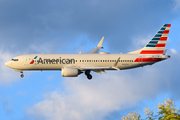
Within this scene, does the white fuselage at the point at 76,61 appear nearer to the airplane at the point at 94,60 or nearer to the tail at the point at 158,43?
the airplane at the point at 94,60

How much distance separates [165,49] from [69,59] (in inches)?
750

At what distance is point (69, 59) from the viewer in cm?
4672

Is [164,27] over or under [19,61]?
over

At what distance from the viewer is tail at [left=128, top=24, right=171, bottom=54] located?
159 ft

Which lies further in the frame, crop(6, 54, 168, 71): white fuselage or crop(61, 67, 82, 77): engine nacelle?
crop(6, 54, 168, 71): white fuselage

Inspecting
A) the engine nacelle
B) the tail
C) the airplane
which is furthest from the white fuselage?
the engine nacelle

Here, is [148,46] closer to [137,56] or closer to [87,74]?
[137,56]

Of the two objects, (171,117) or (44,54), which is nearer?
(171,117)

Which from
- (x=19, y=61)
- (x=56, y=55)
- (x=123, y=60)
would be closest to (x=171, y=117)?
(x=123, y=60)

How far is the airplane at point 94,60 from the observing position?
4650cm

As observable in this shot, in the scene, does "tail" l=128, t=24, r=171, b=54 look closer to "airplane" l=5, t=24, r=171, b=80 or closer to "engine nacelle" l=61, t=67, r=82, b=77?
"airplane" l=5, t=24, r=171, b=80

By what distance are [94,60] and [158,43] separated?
516 inches

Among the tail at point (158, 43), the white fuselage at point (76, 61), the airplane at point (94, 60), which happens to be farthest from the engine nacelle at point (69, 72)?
the tail at point (158, 43)

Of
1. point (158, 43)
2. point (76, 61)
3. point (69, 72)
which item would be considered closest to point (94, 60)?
point (76, 61)
